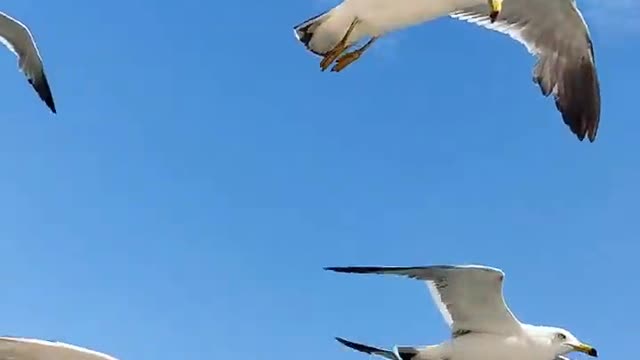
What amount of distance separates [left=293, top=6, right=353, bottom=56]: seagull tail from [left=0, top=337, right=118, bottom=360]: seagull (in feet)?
8.21

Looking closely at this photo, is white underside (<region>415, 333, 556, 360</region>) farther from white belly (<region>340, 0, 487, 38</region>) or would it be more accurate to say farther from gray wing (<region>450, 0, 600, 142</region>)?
white belly (<region>340, 0, 487, 38</region>)

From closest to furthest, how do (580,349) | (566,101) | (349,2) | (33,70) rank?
(349,2) < (566,101) < (580,349) < (33,70)

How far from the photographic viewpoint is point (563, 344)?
8.74m

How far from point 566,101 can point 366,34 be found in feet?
4.72

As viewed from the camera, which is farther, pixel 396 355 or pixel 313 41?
pixel 396 355

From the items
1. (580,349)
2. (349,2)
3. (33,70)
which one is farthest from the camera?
(33,70)

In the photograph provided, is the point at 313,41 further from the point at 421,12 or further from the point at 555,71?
the point at 555,71

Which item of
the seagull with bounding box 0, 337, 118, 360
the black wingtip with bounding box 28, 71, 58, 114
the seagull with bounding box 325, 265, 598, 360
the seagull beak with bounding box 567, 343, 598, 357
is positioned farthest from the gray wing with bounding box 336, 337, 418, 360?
the black wingtip with bounding box 28, 71, 58, 114

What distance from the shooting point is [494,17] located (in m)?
7.76

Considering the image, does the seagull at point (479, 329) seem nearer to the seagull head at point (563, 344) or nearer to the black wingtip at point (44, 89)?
the seagull head at point (563, 344)

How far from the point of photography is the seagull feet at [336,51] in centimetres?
→ 761

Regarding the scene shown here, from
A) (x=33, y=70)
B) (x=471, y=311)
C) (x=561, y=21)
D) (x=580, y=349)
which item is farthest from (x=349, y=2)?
(x=33, y=70)

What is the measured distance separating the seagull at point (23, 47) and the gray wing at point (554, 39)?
518 centimetres

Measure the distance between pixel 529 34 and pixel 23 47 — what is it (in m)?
5.58
